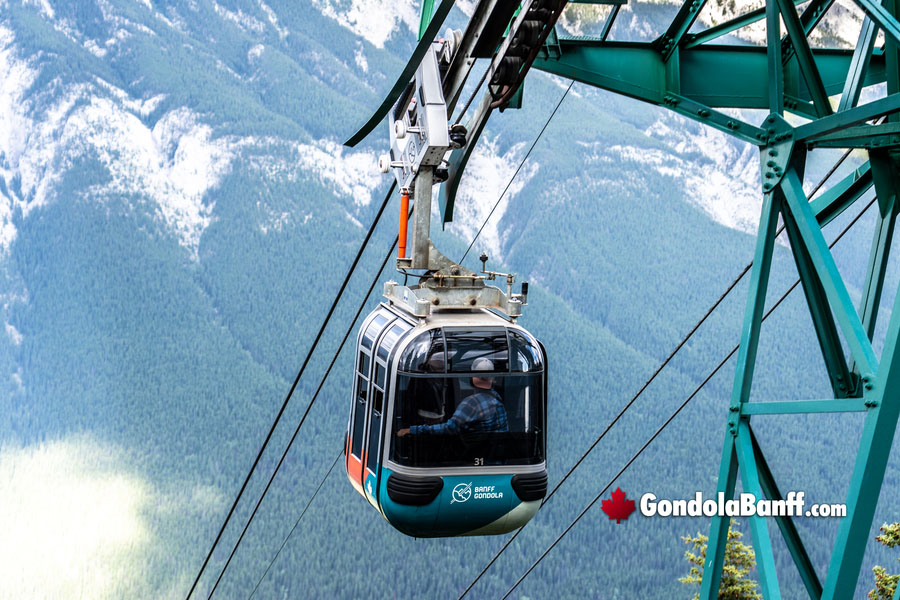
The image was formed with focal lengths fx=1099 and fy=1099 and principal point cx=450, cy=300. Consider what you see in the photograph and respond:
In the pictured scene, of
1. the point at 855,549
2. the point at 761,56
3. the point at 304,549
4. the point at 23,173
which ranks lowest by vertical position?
the point at 304,549

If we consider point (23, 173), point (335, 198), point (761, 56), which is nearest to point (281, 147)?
point (335, 198)

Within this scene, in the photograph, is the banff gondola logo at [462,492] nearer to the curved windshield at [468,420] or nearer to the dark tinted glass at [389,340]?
the curved windshield at [468,420]

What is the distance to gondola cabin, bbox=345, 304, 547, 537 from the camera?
712 cm

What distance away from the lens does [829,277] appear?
5141mm

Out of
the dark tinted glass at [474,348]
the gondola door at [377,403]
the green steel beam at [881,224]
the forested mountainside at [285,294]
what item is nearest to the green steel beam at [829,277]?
the green steel beam at [881,224]

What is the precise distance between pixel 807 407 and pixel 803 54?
6.16ft

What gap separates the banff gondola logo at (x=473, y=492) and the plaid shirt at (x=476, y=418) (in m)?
0.36

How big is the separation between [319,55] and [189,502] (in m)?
58.0

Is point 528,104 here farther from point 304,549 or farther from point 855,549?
point 855,549

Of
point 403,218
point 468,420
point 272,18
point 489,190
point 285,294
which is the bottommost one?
point 285,294

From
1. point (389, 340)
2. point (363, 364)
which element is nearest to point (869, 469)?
point (389, 340)

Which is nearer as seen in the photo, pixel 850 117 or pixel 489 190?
pixel 850 117

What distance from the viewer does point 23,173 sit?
99938mm

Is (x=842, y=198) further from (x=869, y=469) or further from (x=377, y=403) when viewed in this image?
(x=377, y=403)
